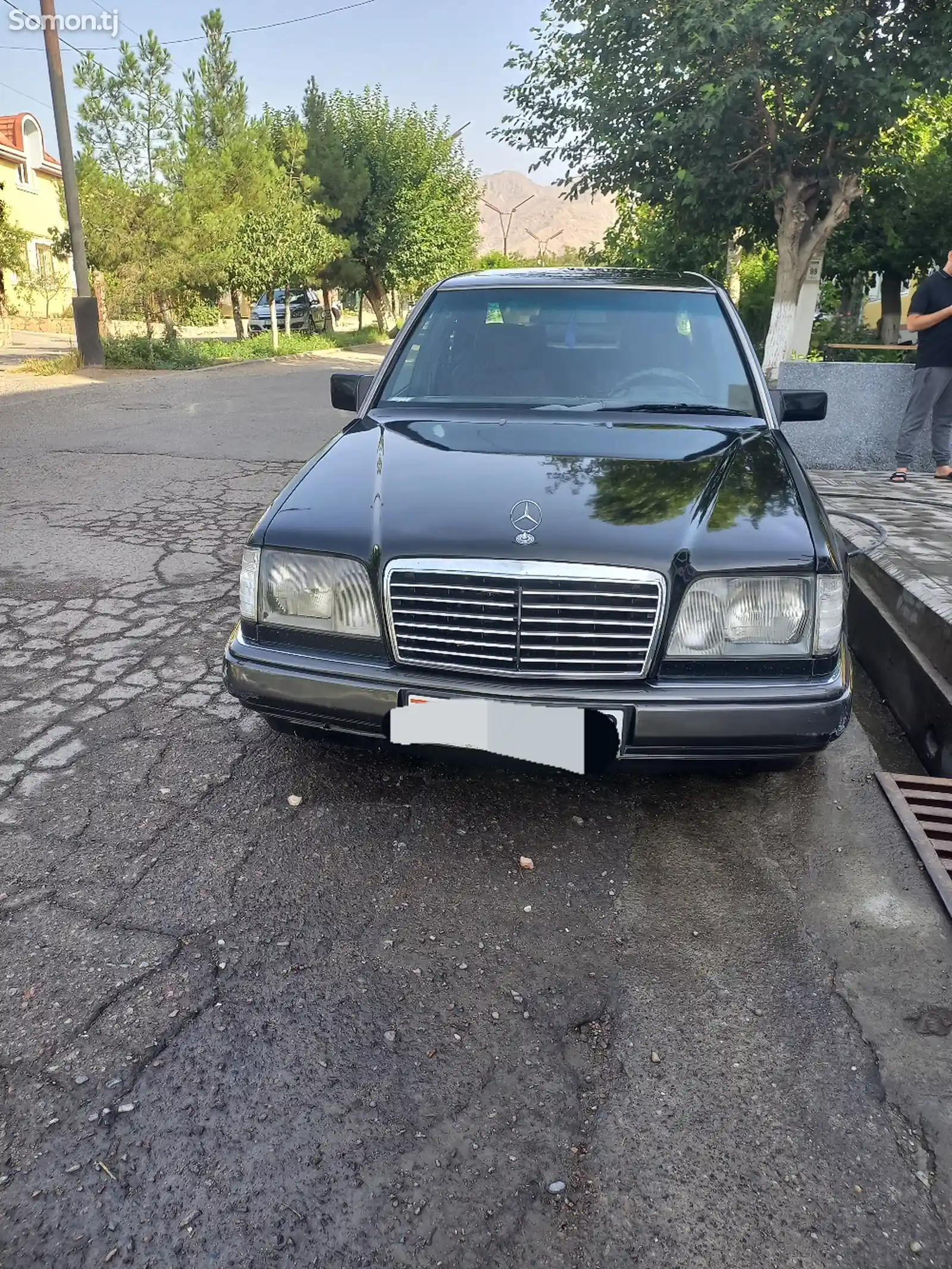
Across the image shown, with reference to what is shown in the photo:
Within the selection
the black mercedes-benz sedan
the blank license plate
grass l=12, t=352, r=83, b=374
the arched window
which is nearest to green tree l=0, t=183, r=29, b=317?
grass l=12, t=352, r=83, b=374

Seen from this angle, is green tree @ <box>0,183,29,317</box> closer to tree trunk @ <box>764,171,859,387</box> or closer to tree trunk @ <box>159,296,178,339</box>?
tree trunk @ <box>159,296,178,339</box>

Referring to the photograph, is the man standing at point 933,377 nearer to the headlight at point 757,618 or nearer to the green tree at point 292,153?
the headlight at point 757,618

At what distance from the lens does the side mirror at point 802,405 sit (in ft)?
12.3

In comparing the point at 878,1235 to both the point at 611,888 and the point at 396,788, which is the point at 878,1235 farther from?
the point at 396,788

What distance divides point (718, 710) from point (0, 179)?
42094 mm

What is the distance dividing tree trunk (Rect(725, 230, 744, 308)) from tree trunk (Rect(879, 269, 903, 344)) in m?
2.98

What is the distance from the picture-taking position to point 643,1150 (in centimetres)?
172

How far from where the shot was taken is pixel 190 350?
19812 millimetres

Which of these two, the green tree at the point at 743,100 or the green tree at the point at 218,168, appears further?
the green tree at the point at 218,168

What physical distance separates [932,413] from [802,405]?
4363 mm

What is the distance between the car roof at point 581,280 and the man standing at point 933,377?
3263mm

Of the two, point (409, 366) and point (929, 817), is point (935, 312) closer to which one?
point (409, 366)

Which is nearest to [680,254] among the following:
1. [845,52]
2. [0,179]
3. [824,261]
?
[824,261]

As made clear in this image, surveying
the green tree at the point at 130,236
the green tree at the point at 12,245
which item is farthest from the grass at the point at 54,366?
the green tree at the point at 12,245
